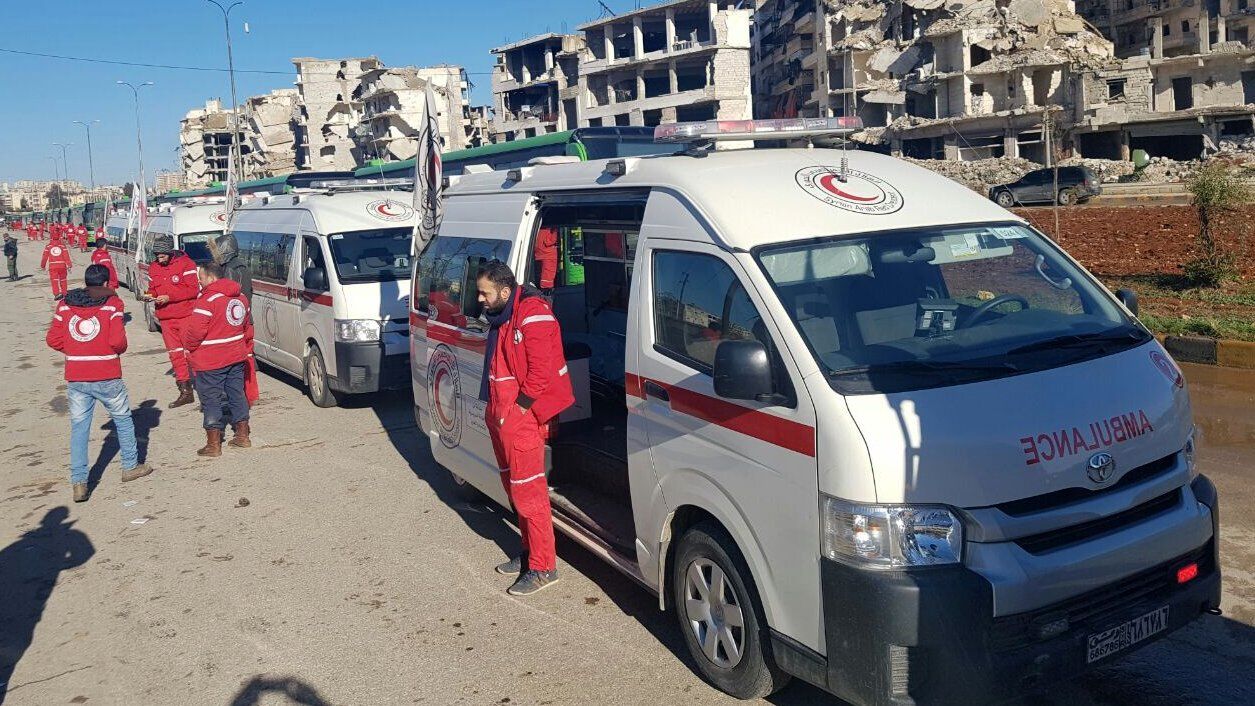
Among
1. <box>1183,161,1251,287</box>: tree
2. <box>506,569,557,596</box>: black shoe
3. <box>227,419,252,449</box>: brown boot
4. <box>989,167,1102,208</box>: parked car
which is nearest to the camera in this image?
<box>506,569,557,596</box>: black shoe

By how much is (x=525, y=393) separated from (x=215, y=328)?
210 inches

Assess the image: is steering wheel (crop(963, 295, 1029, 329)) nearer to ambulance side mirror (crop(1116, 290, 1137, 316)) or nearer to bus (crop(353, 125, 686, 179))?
ambulance side mirror (crop(1116, 290, 1137, 316))

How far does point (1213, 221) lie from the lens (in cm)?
1295

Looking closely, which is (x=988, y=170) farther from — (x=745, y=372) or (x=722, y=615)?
(x=745, y=372)

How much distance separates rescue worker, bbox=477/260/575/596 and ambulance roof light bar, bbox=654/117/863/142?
1.16 metres

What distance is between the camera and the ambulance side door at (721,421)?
3.74 meters

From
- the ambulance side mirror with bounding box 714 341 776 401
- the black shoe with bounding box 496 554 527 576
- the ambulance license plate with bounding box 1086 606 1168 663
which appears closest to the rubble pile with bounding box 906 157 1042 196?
the black shoe with bounding box 496 554 527 576

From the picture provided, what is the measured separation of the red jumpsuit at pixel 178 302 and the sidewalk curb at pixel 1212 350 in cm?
1071

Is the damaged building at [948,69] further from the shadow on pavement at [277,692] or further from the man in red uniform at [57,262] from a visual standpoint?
Result: the shadow on pavement at [277,692]

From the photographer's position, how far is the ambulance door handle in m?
4.53

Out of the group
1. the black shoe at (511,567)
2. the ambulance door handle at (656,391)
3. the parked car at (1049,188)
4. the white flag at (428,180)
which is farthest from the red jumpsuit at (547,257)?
the parked car at (1049,188)

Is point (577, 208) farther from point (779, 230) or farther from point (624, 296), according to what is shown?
point (779, 230)

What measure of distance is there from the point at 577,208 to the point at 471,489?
2.48 meters

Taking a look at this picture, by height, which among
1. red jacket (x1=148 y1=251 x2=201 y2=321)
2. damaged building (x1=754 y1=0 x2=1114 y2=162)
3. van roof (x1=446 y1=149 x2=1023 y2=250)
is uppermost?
damaged building (x1=754 y1=0 x2=1114 y2=162)
